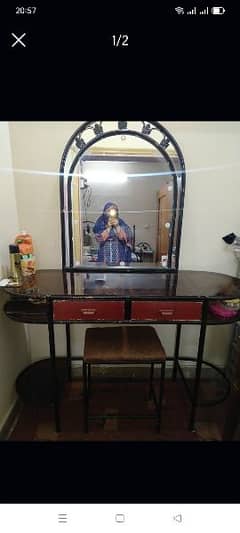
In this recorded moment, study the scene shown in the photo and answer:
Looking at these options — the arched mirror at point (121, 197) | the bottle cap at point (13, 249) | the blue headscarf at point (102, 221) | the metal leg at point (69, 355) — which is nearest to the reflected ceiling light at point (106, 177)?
the arched mirror at point (121, 197)

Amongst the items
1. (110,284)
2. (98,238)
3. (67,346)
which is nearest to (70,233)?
(98,238)

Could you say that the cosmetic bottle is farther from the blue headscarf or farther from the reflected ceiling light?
the reflected ceiling light

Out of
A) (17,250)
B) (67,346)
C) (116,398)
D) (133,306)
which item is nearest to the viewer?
(133,306)

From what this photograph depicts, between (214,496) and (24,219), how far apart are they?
135 cm

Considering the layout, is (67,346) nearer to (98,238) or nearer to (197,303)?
(98,238)

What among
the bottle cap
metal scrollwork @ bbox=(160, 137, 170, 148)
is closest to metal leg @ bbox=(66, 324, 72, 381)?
the bottle cap

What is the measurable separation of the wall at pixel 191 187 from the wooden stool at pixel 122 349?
0.50 metres

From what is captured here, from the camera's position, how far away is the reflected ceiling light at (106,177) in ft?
3.92

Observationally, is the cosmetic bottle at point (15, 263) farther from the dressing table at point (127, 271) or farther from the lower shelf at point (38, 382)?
the lower shelf at point (38, 382)

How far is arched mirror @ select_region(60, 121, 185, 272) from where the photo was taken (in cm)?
117

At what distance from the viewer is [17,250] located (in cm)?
113

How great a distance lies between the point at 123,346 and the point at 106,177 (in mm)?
889
